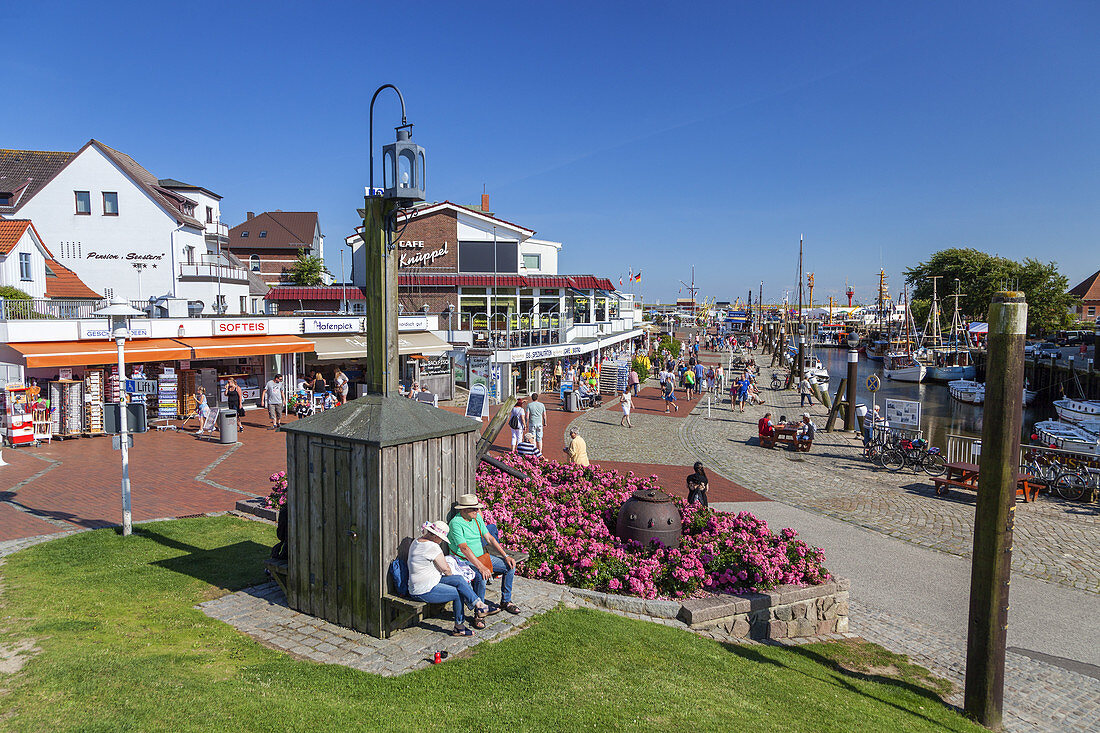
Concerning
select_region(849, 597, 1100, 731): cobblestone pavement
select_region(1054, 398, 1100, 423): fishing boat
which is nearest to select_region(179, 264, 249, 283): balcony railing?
select_region(849, 597, 1100, 731): cobblestone pavement

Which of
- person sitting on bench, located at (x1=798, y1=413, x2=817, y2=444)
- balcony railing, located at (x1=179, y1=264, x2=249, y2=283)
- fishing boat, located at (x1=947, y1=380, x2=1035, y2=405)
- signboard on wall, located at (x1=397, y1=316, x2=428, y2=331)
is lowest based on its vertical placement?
fishing boat, located at (x1=947, y1=380, x2=1035, y2=405)

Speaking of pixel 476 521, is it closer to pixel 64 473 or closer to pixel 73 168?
pixel 64 473

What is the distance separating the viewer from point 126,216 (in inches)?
1427

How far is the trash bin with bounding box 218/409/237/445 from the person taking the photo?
708 inches

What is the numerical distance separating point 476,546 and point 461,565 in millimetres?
313

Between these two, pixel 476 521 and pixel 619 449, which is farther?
pixel 619 449

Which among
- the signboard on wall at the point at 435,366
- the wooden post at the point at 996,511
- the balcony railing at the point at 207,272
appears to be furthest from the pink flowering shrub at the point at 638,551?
the balcony railing at the point at 207,272

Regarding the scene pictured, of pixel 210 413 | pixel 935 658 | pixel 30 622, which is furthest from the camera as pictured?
pixel 210 413

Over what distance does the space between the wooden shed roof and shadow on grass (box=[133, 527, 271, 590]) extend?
7.86 feet

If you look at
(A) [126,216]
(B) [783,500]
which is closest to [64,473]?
(B) [783,500]

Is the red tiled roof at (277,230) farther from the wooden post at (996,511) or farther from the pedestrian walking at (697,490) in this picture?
the wooden post at (996,511)

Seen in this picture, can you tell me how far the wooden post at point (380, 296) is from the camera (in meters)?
6.31

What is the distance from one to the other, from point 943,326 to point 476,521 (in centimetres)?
8846

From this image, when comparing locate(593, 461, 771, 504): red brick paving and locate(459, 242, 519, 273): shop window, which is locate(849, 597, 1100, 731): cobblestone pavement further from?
locate(459, 242, 519, 273): shop window
